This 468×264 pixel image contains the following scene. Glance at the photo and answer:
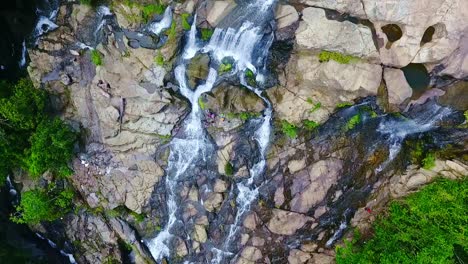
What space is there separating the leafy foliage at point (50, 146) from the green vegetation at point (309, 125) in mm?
10135

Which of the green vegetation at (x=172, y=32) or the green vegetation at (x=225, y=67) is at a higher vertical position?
the green vegetation at (x=172, y=32)

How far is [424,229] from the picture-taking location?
16.1 m

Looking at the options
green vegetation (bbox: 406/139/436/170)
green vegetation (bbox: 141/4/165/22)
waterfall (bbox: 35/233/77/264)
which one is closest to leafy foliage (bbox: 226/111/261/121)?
green vegetation (bbox: 141/4/165/22)

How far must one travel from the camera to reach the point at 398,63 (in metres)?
14.6

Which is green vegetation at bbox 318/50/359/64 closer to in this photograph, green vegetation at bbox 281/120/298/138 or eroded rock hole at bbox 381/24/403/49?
eroded rock hole at bbox 381/24/403/49

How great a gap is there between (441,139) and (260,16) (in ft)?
29.6

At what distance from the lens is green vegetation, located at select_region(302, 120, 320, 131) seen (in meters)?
16.2

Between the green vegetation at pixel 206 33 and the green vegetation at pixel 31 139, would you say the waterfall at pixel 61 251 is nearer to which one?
the green vegetation at pixel 31 139

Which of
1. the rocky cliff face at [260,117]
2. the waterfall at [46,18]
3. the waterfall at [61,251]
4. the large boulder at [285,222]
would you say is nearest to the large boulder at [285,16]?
the rocky cliff face at [260,117]

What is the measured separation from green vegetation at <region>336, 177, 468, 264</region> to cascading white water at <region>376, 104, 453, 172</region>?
2045mm

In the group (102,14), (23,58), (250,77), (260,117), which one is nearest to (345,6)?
(250,77)

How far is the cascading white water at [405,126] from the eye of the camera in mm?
15367

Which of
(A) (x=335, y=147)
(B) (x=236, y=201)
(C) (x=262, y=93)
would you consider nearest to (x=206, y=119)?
(C) (x=262, y=93)

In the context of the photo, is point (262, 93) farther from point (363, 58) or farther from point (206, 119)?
point (363, 58)
